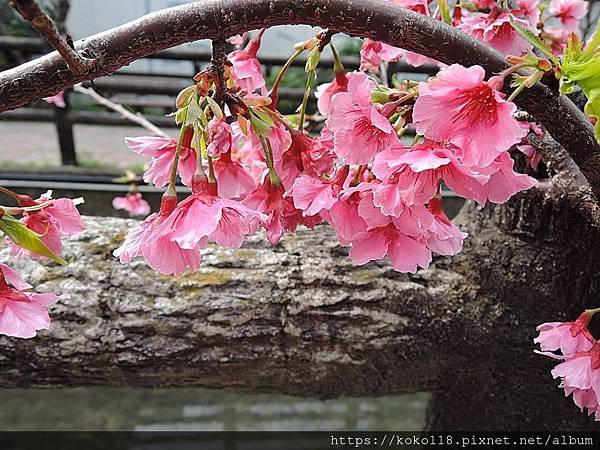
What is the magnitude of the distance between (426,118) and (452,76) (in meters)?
0.03

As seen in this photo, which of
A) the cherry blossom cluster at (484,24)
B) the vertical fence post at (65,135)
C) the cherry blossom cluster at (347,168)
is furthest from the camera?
the vertical fence post at (65,135)

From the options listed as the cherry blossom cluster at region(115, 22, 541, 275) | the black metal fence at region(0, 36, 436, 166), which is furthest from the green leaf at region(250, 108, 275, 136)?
the black metal fence at region(0, 36, 436, 166)

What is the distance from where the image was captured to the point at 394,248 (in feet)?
1.49

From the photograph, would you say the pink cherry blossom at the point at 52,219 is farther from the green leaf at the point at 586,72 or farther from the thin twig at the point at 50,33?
the green leaf at the point at 586,72

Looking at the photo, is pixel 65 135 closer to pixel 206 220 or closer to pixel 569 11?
pixel 569 11

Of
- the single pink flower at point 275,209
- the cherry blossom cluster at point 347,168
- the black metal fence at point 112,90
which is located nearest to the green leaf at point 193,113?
the cherry blossom cluster at point 347,168

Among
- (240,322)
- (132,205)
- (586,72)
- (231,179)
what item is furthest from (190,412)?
(586,72)

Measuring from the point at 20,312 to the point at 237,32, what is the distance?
29cm

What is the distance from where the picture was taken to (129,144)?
487 millimetres

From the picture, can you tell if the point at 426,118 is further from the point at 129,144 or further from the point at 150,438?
the point at 150,438

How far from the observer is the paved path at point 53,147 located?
2790 millimetres

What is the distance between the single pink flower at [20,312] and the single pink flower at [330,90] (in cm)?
34

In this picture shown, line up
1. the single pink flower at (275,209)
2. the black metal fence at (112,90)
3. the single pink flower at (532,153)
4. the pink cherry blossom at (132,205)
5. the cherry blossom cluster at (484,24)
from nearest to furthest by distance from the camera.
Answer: the single pink flower at (275,209)
the cherry blossom cluster at (484,24)
the single pink flower at (532,153)
the pink cherry blossom at (132,205)
the black metal fence at (112,90)

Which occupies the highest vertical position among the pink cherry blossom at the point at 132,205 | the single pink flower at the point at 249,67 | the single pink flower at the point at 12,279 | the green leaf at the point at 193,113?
the single pink flower at the point at 249,67
